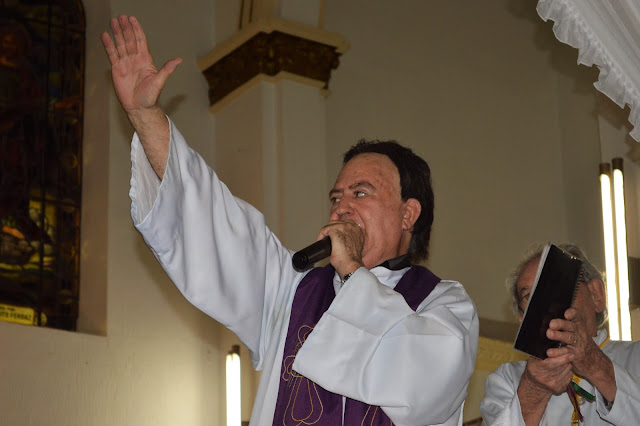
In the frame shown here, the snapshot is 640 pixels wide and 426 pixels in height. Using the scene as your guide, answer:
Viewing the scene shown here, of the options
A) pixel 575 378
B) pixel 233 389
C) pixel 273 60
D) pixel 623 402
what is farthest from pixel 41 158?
pixel 623 402

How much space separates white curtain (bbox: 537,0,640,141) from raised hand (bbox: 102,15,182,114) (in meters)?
1.27

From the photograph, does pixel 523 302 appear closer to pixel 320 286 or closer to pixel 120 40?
pixel 320 286

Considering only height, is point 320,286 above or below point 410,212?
below

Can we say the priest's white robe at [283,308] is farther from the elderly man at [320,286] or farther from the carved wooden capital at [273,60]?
the carved wooden capital at [273,60]

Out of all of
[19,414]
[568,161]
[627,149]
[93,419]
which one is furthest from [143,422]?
[568,161]

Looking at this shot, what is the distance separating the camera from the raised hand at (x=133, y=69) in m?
3.58

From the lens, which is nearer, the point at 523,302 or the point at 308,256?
the point at 308,256

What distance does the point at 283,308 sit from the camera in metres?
4.07

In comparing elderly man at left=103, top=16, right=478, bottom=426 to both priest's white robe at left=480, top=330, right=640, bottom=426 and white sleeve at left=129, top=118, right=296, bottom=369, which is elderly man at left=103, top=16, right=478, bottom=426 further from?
priest's white robe at left=480, top=330, right=640, bottom=426

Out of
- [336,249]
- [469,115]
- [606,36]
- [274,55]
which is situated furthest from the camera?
[469,115]

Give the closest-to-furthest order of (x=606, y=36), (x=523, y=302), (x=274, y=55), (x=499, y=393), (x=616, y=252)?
(x=606, y=36), (x=499, y=393), (x=523, y=302), (x=616, y=252), (x=274, y=55)

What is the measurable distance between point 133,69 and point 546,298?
1702 mm

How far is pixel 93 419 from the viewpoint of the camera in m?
7.77

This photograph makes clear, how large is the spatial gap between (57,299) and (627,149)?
14.8 ft
